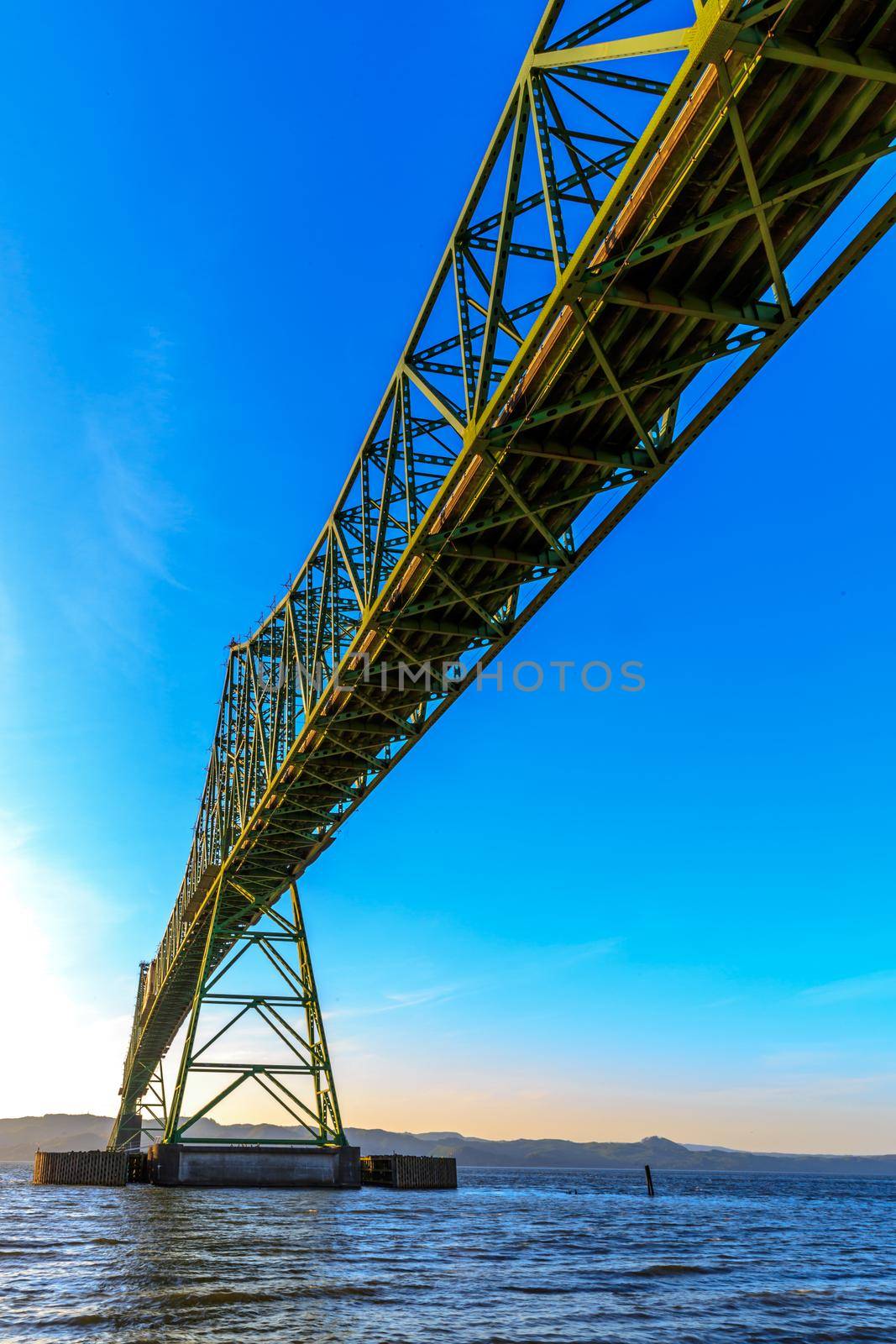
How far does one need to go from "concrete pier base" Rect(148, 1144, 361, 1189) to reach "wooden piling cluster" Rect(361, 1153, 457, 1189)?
25.0 ft

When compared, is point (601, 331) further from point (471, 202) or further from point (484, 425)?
point (471, 202)

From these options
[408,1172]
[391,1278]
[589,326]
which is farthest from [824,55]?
[408,1172]

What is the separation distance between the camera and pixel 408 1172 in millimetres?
47125

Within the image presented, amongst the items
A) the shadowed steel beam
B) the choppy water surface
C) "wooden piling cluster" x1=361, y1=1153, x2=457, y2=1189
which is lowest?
the choppy water surface

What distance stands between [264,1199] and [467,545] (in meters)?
27.4

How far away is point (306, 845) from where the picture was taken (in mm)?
39969

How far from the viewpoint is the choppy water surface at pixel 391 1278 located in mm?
14641

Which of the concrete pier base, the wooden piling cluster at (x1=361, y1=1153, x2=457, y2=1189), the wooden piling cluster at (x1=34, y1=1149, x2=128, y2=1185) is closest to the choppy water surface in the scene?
the concrete pier base

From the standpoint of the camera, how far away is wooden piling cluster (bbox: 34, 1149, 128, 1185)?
4997 cm

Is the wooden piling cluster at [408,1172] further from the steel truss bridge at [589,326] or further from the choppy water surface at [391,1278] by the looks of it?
the steel truss bridge at [589,326]

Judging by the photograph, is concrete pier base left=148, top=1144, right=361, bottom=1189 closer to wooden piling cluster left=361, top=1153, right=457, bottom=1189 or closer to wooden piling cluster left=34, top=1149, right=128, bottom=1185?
wooden piling cluster left=361, top=1153, right=457, bottom=1189

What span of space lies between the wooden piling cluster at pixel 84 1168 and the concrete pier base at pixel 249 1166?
1358cm

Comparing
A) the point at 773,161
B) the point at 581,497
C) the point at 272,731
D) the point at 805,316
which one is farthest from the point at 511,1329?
the point at 272,731

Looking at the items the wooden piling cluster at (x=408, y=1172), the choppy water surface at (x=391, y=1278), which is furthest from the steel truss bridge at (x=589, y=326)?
the wooden piling cluster at (x=408, y=1172)
